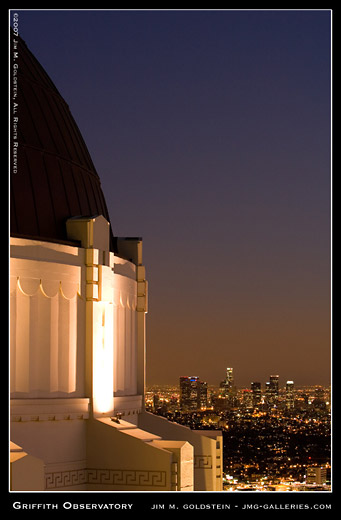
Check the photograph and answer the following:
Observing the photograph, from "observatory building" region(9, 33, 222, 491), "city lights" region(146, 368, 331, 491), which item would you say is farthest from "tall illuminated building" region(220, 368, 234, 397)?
"observatory building" region(9, 33, 222, 491)

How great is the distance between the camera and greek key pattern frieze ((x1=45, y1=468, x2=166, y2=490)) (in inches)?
786

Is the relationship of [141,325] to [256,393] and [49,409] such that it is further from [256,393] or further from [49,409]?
[256,393]

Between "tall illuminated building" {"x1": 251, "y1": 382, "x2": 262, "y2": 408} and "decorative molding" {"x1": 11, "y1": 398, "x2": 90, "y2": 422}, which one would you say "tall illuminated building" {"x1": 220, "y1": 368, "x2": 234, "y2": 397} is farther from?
"decorative molding" {"x1": 11, "y1": 398, "x2": 90, "y2": 422}

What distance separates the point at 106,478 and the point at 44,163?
25.0 ft

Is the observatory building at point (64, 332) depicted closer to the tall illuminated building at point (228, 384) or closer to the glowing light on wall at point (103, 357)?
the glowing light on wall at point (103, 357)

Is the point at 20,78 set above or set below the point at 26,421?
above

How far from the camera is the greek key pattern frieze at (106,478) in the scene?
19953 mm

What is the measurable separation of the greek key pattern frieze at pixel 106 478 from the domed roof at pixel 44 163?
5247 mm

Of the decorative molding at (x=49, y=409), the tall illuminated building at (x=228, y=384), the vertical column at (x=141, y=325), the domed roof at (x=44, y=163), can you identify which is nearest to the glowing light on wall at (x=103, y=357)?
the decorative molding at (x=49, y=409)
